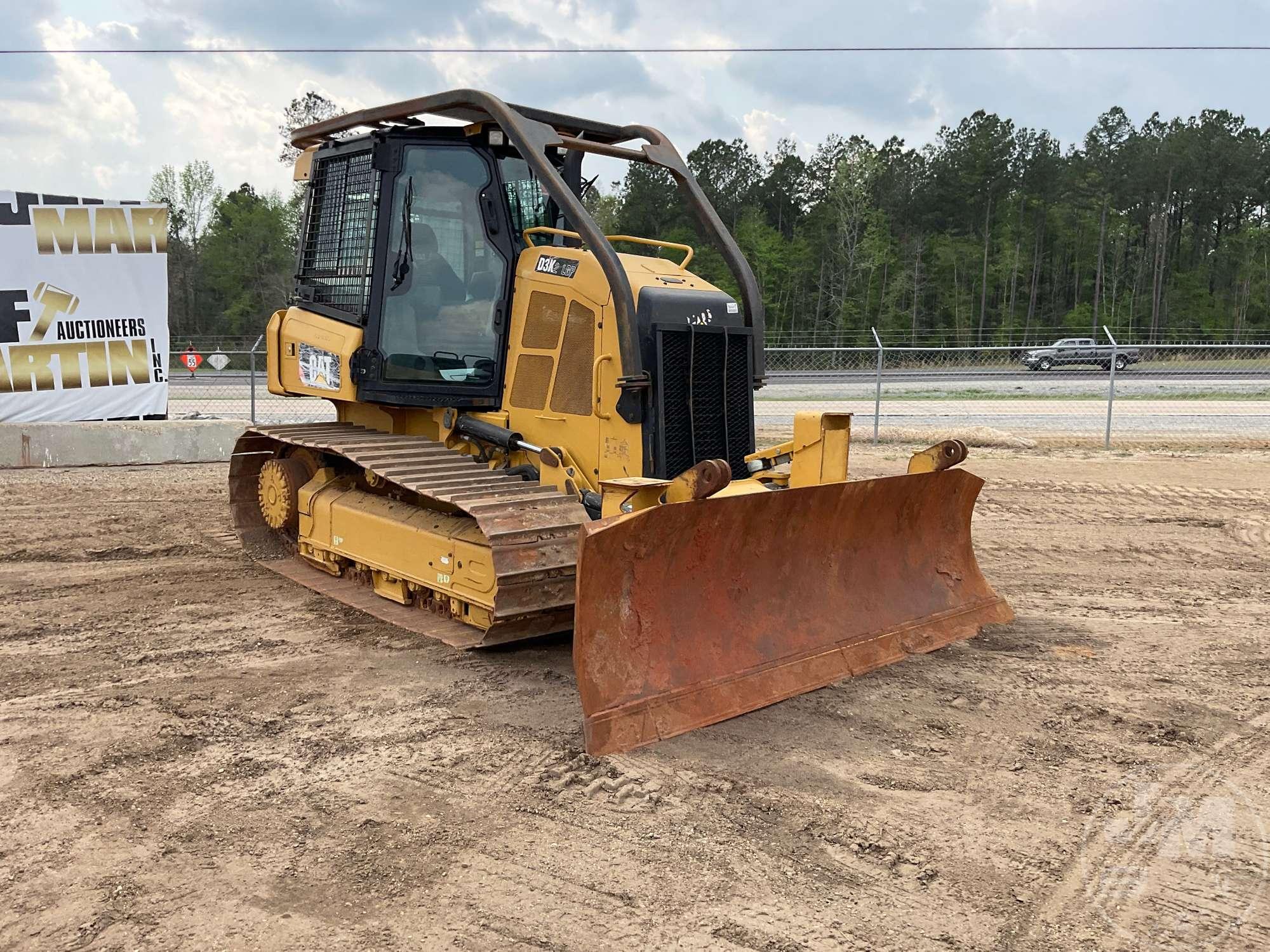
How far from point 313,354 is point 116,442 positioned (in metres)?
6.94

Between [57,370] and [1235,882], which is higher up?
[57,370]

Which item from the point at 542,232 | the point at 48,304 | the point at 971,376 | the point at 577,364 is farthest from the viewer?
the point at 971,376

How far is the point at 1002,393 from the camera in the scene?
973 inches

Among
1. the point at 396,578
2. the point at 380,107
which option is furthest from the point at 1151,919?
the point at 380,107

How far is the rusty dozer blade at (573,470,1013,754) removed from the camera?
169 inches

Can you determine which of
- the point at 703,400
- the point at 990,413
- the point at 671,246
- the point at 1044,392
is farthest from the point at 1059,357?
the point at 703,400

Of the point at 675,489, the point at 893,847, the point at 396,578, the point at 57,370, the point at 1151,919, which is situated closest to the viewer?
the point at 1151,919

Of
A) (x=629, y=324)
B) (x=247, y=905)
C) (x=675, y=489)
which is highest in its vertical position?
(x=629, y=324)

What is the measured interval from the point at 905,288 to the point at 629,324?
178 feet

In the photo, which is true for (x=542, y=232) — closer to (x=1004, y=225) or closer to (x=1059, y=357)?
(x=1059, y=357)

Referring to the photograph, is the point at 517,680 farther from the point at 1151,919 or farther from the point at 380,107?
the point at 380,107

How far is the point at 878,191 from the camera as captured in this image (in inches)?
2356

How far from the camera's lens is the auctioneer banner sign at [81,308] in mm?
12156

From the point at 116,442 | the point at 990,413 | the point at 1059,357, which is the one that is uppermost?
the point at 1059,357
